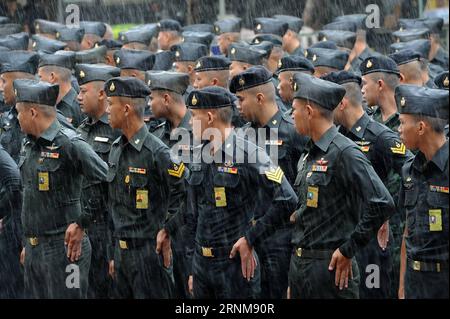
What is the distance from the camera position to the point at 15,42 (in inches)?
470

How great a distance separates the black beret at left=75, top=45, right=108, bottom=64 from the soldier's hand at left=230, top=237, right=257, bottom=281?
4637 millimetres

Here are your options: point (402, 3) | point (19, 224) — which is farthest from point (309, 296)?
point (402, 3)

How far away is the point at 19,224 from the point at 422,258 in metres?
3.84

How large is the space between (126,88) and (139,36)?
5182 mm

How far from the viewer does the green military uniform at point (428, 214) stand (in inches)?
242

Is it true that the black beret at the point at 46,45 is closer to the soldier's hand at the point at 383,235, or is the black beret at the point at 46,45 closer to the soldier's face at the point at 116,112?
the soldier's face at the point at 116,112

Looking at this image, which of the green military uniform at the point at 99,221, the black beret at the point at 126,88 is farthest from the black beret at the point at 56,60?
the black beret at the point at 126,88

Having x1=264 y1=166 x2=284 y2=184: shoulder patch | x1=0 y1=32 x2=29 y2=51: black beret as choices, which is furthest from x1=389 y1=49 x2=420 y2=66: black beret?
x1=0 y1=32 x2=29 y2=51: black beret

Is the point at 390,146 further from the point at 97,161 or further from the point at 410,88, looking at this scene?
the point at 97,161

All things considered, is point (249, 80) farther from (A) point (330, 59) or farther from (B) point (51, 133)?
(A) point (330, 59)

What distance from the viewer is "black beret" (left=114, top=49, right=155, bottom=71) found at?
10211 mm

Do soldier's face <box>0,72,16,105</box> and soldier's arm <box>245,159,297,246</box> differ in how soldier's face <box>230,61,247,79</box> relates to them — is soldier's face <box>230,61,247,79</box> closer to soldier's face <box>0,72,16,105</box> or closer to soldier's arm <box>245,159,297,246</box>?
soldier's face <box>0,72,16,105</box>

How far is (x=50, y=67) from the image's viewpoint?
32.5ft

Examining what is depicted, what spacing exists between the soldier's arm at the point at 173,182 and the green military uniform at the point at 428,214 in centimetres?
172
